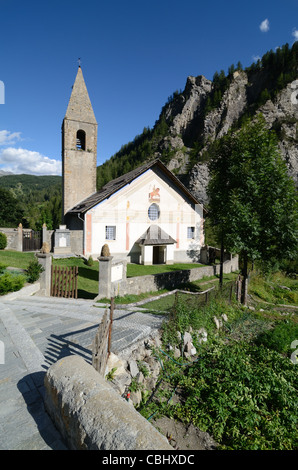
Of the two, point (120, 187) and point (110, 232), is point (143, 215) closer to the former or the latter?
point (120, 187)

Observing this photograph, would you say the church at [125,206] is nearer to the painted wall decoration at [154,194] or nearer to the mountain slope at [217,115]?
the painted wall decoration at [154,194]

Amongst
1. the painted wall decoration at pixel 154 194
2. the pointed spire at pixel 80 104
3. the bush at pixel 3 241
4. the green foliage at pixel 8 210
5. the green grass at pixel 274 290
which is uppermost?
the pointed spire at pixel 80 104

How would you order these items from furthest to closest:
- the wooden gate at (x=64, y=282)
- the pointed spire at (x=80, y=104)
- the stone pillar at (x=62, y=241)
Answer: the pointed spire at (x=80, y=104)
the stone pillar at (x=62, y=241)
the wooden gate at (x=64, y=282)

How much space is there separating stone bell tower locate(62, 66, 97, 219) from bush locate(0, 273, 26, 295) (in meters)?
16.6

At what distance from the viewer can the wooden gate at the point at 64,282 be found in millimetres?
10422

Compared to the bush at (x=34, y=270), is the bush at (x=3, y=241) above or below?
above

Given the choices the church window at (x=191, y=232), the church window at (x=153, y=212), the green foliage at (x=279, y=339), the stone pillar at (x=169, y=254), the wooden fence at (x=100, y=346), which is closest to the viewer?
the wooden fence at (x=100, y=346)

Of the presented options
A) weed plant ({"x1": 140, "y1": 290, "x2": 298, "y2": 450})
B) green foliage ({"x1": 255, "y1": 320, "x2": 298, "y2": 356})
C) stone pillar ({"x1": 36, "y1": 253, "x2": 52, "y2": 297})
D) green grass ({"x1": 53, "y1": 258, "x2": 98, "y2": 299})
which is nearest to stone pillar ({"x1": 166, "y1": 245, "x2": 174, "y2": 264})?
green grass ({"x1": 53, "y1": 258, "x2": 98, "y2": 299})

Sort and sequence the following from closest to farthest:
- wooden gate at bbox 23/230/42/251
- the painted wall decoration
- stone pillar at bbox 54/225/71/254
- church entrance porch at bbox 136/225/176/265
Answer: stone pillar at bbox 54/225/71/254, church entrance porch at bbox 136/225/176/265, wooden gate at bbox 23/230/42/251, the painted wall decoration

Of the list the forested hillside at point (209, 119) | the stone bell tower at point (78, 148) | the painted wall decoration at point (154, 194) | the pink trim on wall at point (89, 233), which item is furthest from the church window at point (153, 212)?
the forested hillside at point (209, 119)

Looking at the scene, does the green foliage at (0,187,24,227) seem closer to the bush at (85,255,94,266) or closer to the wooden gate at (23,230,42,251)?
the wooden gate at (23,230,42,251)

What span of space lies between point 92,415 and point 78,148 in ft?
88.2

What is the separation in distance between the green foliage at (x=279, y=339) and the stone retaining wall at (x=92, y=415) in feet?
21.6

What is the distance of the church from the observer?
70.3ft
